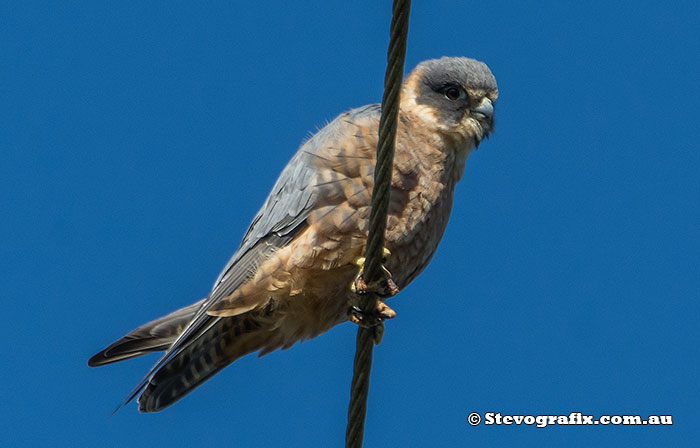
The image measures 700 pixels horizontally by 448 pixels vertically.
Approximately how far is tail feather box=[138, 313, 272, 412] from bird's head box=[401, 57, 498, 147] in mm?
1525

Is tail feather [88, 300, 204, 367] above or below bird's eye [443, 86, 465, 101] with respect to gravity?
below

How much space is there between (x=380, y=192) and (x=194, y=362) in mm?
2046

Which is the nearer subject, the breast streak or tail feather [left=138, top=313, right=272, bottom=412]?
the breast streak

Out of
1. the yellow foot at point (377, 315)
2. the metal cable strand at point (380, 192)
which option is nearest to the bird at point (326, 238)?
the yellow foot at point (377, 315)

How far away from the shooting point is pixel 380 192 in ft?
10.6

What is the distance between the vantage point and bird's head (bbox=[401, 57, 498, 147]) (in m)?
4.80

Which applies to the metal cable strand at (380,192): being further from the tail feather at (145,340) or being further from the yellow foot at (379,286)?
the tail feather at (145,340)

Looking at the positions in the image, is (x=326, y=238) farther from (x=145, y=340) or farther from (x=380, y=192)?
(x=145, y=340)

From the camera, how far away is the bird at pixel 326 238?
439cm

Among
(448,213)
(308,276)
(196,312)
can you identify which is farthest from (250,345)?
(448,213)

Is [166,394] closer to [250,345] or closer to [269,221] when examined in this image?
[250,345]

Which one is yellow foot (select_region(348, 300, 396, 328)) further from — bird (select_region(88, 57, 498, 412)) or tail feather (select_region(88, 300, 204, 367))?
tail feather (select_region(88, 300, 204, 367))

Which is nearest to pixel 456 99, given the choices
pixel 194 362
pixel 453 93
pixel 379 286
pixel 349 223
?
pixel 453 93

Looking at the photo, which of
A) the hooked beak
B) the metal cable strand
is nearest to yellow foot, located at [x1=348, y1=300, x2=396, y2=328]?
the metal cable strand
